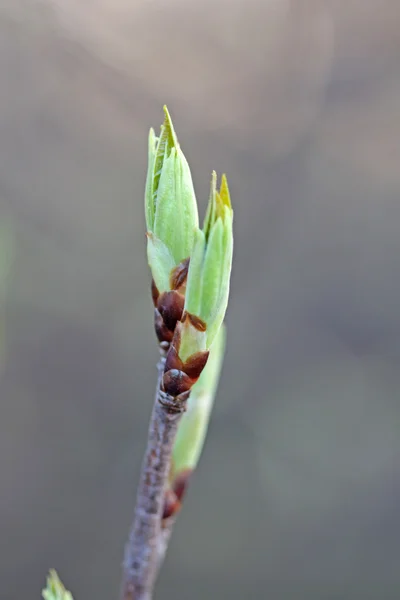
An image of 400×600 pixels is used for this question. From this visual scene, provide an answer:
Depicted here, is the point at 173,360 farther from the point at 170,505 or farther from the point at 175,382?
the point at 170,505

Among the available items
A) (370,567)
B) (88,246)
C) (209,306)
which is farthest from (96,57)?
(209,306)

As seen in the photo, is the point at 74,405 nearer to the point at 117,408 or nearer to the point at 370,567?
the point at 117,408

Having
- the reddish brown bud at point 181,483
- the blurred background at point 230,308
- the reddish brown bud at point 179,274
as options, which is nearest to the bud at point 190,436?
the reddish brown bud at point 181,483

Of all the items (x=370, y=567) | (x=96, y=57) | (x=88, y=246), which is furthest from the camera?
(x=96, y=57)

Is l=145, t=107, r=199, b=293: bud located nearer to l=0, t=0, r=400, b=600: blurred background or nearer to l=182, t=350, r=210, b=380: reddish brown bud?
l=182, t=350, r=210, b=380: reddish brown bud

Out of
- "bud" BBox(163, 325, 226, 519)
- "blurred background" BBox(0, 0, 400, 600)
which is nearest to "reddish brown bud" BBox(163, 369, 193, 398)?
"bud" BBox(163, 325, 226, 519)

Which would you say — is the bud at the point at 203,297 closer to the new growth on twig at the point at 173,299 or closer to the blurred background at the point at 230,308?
the new growth on twig at the point at 173,299
